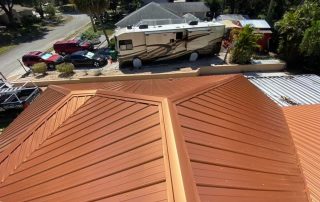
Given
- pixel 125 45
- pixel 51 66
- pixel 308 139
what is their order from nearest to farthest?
pixel 308 139 → pixel 125 45 → pixel 51 66

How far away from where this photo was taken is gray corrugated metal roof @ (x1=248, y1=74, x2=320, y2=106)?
573 inches

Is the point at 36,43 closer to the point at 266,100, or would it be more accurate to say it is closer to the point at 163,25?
the point at 163,25

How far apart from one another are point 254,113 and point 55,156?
6.73 metres

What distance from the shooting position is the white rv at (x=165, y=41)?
24719mm

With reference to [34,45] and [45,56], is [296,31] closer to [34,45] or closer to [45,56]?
[45,56]

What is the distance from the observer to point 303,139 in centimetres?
952

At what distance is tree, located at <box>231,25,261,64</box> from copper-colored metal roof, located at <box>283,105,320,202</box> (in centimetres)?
1308

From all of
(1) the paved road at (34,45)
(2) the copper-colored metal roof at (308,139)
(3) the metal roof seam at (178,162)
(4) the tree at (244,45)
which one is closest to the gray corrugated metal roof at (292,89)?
(2) the copper-colored metal roof at (308,139)

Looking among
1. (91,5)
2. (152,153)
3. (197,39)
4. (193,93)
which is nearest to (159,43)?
(197,39)

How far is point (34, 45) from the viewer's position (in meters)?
37.1

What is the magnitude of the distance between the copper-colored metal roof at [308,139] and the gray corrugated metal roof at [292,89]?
6.88 ft

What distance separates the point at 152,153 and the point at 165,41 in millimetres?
20602

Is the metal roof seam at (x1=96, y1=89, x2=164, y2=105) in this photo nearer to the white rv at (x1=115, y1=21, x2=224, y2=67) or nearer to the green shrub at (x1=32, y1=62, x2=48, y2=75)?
the white rv at (x1=115, y1=21, x2=224, y2=67)

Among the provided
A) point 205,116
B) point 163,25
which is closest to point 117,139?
point 205,116
